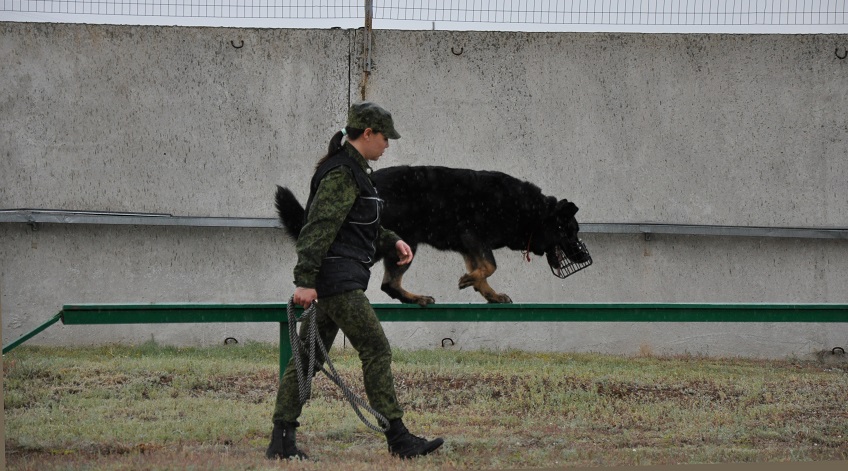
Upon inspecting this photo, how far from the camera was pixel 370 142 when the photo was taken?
388 centimetres

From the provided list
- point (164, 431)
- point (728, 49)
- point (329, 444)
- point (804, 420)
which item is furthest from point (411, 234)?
point (728, 49)

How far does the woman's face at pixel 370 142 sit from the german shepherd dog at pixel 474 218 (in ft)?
3.86

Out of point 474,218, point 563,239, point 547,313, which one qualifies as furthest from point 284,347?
point 563,239

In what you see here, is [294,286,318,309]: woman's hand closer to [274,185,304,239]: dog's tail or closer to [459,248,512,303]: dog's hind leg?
[274,185,304,239]: dog's tail

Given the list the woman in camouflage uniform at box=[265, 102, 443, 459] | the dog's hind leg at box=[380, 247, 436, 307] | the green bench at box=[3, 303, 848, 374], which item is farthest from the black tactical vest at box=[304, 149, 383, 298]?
the dog's hind leg at box=[380, 247, 436, 307]

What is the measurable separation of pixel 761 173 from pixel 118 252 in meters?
4.86

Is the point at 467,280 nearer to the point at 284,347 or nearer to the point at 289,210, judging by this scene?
the point at 289,210

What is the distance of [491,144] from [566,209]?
7.00 feet

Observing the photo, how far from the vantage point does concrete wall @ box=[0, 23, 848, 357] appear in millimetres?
6988

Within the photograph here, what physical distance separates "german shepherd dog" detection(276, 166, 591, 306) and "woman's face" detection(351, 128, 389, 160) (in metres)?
1.18

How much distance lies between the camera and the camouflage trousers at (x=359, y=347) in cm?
379

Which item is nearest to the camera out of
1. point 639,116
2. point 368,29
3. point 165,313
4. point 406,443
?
point 406,443

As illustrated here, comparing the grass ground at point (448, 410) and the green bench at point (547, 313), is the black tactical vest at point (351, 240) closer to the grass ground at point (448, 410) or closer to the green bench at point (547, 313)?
the green bench at point (547, 313)

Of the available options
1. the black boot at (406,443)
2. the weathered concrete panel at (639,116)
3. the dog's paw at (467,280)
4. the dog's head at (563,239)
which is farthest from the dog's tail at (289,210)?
the weathered concrete panel at (639,116)
